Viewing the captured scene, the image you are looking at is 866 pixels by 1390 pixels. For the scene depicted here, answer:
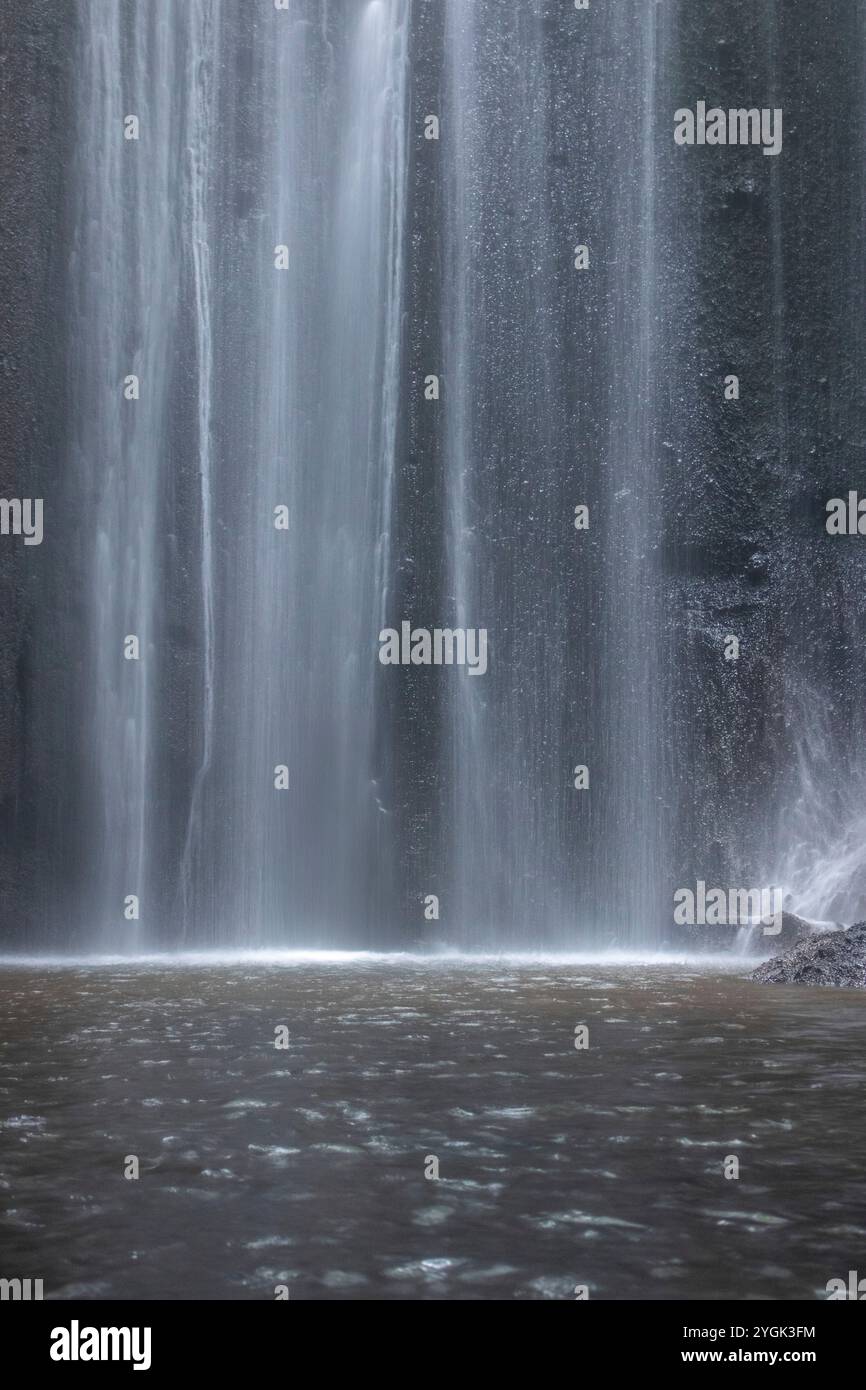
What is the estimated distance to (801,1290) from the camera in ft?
12.7

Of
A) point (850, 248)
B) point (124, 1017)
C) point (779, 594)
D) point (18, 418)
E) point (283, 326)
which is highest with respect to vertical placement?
point (850, 248)

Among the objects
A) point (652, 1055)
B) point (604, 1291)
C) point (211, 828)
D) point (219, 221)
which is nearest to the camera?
point (604, 1291)

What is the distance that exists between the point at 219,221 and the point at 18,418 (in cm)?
403

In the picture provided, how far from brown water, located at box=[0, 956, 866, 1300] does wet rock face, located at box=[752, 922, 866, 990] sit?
97.0 inches

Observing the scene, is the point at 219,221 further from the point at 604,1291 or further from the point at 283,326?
the point at 604,1291

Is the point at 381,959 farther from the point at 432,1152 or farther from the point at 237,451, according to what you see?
the point at 432,1152

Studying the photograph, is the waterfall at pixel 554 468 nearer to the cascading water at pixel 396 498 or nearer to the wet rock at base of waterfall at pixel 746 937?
the cascading water at pixel 396 498

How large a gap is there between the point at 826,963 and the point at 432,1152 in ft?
26.3

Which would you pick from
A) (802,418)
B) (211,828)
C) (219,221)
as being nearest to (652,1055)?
(211,828)

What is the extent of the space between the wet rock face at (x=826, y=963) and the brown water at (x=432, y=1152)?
2.46 meters

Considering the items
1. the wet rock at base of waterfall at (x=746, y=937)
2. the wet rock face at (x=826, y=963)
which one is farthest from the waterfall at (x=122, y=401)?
the wet rock face at (x=826, y=963)

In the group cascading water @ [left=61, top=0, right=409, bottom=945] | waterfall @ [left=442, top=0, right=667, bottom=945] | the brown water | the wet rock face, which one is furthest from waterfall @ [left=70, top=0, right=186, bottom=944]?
the brown water

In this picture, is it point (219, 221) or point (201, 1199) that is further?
point (219, 221)

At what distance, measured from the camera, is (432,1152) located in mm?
5430
